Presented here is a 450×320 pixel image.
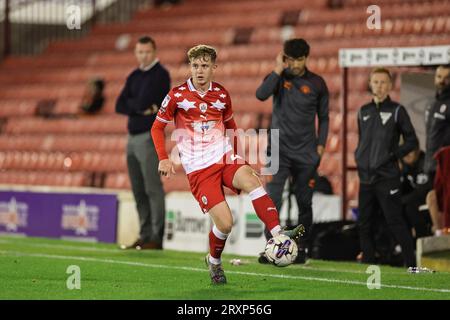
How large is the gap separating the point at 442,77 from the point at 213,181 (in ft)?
12.9

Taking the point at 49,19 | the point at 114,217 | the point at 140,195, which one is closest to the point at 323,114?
the point at 140,195

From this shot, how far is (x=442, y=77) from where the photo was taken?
36.4ft

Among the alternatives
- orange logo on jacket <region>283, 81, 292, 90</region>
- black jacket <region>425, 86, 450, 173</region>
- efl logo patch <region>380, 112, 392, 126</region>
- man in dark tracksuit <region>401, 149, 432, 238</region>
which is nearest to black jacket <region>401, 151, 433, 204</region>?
man in dark tracksuit <region>401, 149, 432, 238</region>

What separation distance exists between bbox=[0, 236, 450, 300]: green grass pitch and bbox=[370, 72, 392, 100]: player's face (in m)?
1.56

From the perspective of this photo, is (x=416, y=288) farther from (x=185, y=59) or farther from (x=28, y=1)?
(x=28, y=1)

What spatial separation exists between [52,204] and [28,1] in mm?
8643

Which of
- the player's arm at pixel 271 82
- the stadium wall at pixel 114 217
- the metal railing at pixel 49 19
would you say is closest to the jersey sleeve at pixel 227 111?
the player's arm at pixel 271 82

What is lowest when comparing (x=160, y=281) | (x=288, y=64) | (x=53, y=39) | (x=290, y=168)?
(x=160, y=281)

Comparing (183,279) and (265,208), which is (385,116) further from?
(183,279)

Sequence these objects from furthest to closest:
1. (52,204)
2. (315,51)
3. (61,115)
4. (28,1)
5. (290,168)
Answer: (28,1), (61,115), (315,51), (52,204), (290,168)

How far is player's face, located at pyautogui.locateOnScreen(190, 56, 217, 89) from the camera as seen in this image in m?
8.01

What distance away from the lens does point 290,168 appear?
991cm

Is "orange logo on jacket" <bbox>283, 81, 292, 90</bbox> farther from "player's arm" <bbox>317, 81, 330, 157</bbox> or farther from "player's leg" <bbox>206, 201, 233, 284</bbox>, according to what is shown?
"player's leg" <bbox>206, 201, 233, 284</bbox>
